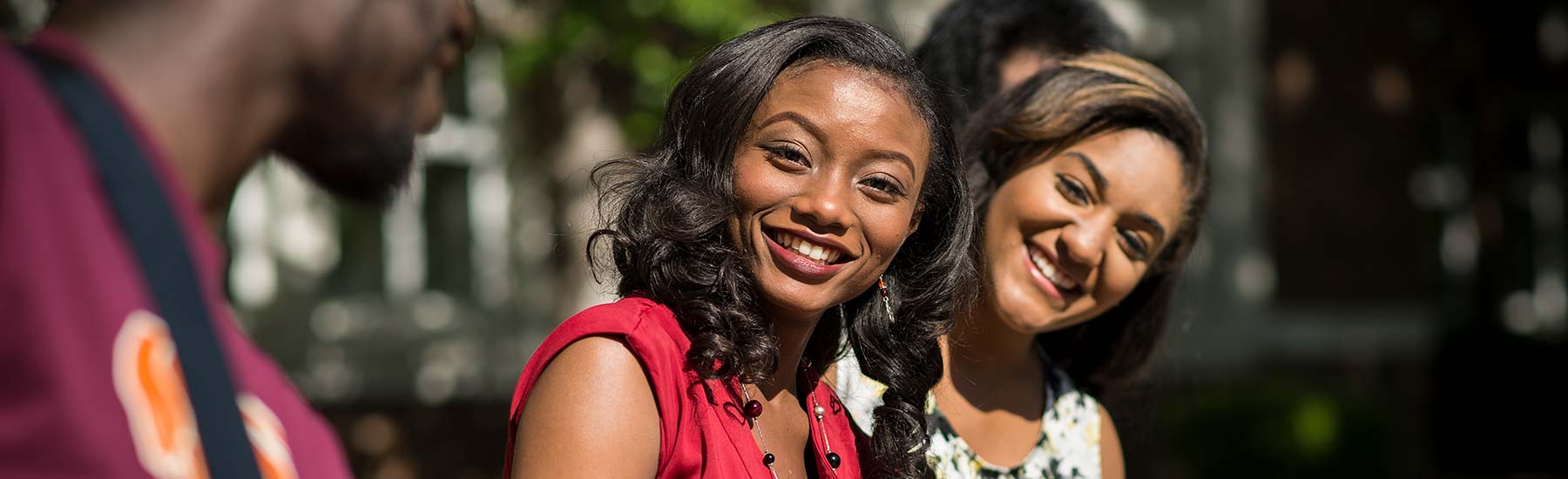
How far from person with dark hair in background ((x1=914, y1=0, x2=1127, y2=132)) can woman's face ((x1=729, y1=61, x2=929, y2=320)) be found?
125cm

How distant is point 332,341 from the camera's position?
7469 mm

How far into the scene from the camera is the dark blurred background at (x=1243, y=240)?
277 inches

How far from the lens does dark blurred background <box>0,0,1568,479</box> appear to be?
23.1ft

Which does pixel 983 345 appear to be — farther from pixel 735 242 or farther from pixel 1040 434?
pixel 735 242

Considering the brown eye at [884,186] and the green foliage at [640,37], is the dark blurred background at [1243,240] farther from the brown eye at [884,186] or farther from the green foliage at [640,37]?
the brown eye at [884,186]

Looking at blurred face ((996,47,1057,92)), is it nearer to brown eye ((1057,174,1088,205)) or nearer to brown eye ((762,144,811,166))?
brown eye ((1057,174,1088,205))

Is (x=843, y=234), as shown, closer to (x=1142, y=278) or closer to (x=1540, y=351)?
(x=1142, y=278)

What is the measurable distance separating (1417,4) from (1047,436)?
840 cm

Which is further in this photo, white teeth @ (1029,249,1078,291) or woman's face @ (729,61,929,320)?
white teeth @ (1029,249,1078,291)

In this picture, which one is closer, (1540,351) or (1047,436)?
(1047,436)

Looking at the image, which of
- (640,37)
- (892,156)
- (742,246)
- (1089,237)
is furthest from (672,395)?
(640,37)

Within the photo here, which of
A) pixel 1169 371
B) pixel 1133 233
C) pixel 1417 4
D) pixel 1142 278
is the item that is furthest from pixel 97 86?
pixel 1417 4

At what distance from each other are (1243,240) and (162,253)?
9248 millimetres

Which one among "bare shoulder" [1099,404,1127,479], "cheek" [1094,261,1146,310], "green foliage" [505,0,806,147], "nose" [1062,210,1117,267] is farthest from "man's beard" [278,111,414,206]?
"green foliage" [505,0,806,147]
